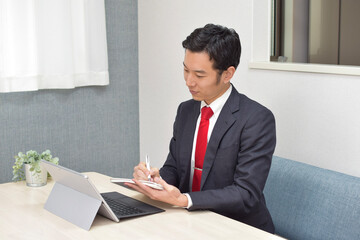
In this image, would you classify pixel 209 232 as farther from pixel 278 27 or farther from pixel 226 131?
pixel 278 27

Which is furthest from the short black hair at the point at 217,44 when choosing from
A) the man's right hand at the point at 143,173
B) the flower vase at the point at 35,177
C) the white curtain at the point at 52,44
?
the white curtain at the point at 52,44

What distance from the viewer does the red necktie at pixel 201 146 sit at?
2.08m

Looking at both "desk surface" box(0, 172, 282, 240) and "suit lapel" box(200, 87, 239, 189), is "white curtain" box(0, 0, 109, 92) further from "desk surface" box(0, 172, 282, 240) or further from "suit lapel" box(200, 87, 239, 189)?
"suit lapel" box(200, 87, 239, 189)

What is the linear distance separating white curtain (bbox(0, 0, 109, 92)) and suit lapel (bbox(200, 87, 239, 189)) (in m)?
1.44

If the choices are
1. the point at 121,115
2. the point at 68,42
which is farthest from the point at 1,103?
the point at 121,115

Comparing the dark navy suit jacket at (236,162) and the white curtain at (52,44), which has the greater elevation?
the white curtain at (52,44)

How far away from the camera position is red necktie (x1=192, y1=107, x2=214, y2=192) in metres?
2.08

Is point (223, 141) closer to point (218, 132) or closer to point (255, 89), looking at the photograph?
point (218, 132)

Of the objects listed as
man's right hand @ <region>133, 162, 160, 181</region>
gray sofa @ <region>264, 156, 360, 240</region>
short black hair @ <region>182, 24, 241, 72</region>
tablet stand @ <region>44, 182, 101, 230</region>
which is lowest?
gray sofa @ <region>264, 156, 360, 240</region>

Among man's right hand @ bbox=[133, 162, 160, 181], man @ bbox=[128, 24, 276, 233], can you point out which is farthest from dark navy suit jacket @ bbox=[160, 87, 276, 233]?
man's right hand @ bbox=[133, 162, 160, 181]

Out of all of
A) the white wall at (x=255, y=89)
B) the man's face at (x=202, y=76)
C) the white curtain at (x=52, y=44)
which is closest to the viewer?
the man's face at (x=202, y=76)

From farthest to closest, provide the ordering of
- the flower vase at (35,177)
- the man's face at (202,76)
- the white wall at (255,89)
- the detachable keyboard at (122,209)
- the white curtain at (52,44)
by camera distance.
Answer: the white curtain at (52,44) < the white wall at (255,89) < the flower vase at (35,177) < the man's face at (202,76) < the detachable keyboard at (122,209)

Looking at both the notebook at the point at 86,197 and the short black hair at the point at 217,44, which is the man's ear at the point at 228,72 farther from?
the notebook at the point at 86,197

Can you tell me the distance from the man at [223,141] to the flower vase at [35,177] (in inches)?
18.4
